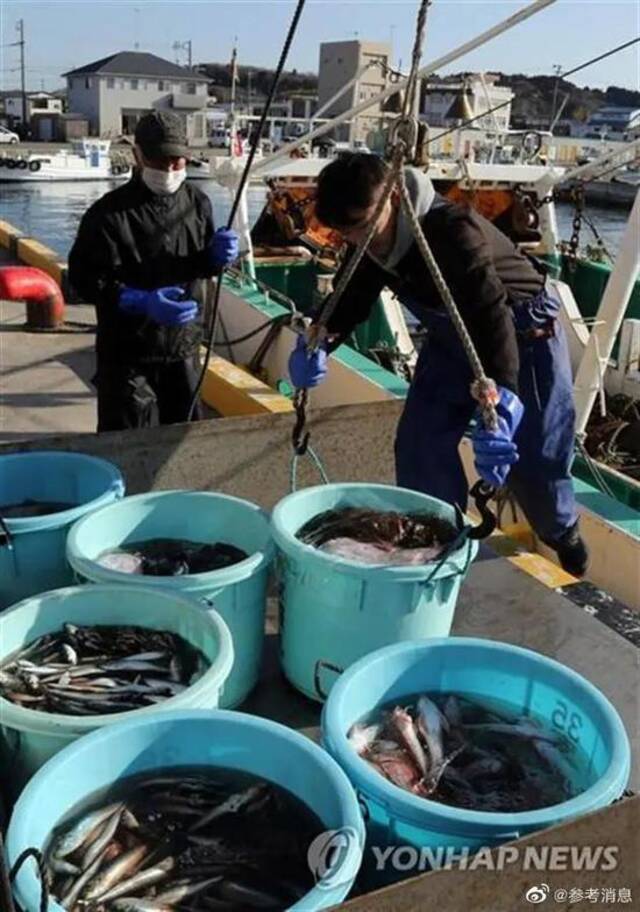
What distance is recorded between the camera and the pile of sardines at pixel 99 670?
7.29 ft

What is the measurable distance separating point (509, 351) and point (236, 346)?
5819 millimetres

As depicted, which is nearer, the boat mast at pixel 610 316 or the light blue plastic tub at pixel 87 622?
the light blue plastic tub at pixel 87 622

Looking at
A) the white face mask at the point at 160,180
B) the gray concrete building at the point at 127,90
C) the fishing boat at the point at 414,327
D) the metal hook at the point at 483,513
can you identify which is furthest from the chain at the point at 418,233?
the gray concrete building at the point at 127,90

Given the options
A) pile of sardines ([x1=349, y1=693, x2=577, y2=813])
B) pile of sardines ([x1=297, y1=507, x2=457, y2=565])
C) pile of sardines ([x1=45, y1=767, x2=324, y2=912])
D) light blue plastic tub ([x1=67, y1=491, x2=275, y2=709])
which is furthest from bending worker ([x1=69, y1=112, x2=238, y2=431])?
pile of sardines ([x1=45, y1=767, x2=324, y2=912])

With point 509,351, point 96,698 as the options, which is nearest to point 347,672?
point 96,698

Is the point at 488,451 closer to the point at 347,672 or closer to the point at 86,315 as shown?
the point at 347,672

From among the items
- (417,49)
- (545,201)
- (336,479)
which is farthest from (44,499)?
(545,201)

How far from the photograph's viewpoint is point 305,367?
11.4ft

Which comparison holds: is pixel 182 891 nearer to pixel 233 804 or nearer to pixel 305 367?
pixel 233 804

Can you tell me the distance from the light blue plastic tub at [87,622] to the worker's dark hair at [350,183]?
4.52ft

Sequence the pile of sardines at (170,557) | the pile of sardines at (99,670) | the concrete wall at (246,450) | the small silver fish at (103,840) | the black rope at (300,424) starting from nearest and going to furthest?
1. the small silver fish at (103,840)
2. the pile of sardines at (99,670)
3. the pile of sardines at (170,557)
4. the black rope at (300,424)
5. the concrete wall at (246,450)

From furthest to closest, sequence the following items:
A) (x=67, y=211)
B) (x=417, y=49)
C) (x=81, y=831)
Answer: (x=67, y=211) < (x=417, y=49) < (x=81, y=831)

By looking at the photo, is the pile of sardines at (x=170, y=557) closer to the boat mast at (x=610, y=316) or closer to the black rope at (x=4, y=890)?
the black rope at (x=4, y=890)

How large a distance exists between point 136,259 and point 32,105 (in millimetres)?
68546
